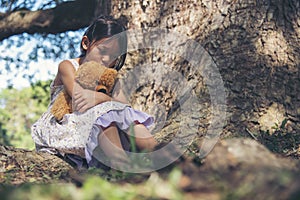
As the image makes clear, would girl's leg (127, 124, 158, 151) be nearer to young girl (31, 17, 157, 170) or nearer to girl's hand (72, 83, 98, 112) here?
young girl (31, 17, 157, 170)

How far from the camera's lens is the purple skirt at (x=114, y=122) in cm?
298

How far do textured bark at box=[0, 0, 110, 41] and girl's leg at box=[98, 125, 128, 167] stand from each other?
2692 millimetres

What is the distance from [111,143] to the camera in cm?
291

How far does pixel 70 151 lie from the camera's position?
3.22m

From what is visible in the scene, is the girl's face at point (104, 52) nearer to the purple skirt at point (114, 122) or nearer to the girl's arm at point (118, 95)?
the girl's arm at point (118, 95)

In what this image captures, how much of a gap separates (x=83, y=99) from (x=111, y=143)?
1.41 feet

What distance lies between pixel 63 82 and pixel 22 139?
1050 cm

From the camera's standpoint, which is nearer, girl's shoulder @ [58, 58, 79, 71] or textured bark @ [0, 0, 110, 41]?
girl's shoulder @ [58, 58, 79, 71]

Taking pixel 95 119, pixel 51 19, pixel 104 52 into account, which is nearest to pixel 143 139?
pixel 95 119

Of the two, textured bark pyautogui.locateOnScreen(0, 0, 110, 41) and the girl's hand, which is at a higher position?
textured bark pyautogui.locateOnScreen(0, 0, 110, 41)

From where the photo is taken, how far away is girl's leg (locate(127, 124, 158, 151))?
2.90 metres

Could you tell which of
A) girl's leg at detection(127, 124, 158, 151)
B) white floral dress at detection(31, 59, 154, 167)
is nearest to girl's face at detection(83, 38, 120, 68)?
white floral dress at detection(31, 59, 154, 167)

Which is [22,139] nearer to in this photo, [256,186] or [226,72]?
[226,72]

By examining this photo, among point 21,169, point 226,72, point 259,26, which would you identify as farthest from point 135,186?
point 259,26
